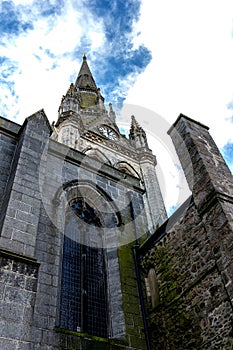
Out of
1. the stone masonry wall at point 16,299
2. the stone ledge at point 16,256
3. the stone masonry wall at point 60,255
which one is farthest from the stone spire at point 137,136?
the stone masonry wall at point 16,299

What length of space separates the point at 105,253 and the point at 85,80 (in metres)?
36.7

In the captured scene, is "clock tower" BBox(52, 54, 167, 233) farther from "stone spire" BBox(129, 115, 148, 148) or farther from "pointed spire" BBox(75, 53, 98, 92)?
"pointed spire" BBox(75, 53, 98, 92)

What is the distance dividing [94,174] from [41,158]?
2240 millimetres

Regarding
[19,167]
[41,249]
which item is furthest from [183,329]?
[19,167]

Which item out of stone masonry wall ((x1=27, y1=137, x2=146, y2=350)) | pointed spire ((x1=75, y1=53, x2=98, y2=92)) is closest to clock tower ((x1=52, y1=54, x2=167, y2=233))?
pointed spire ((x1=75, y1=53, x2=98, y2=92))

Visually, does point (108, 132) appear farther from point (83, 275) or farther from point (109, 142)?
point (83, 275)

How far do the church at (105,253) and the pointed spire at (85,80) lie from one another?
105 ft

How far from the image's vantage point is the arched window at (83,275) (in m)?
6.21

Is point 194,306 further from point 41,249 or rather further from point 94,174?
point 94,174

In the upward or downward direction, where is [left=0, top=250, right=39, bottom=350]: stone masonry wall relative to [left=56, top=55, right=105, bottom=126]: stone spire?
downward

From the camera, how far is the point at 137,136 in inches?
1243

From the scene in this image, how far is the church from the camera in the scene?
5176 millimetres

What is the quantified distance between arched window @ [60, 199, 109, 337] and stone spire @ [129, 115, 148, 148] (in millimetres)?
22504

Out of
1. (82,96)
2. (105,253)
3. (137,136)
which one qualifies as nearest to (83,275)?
(105,253)
